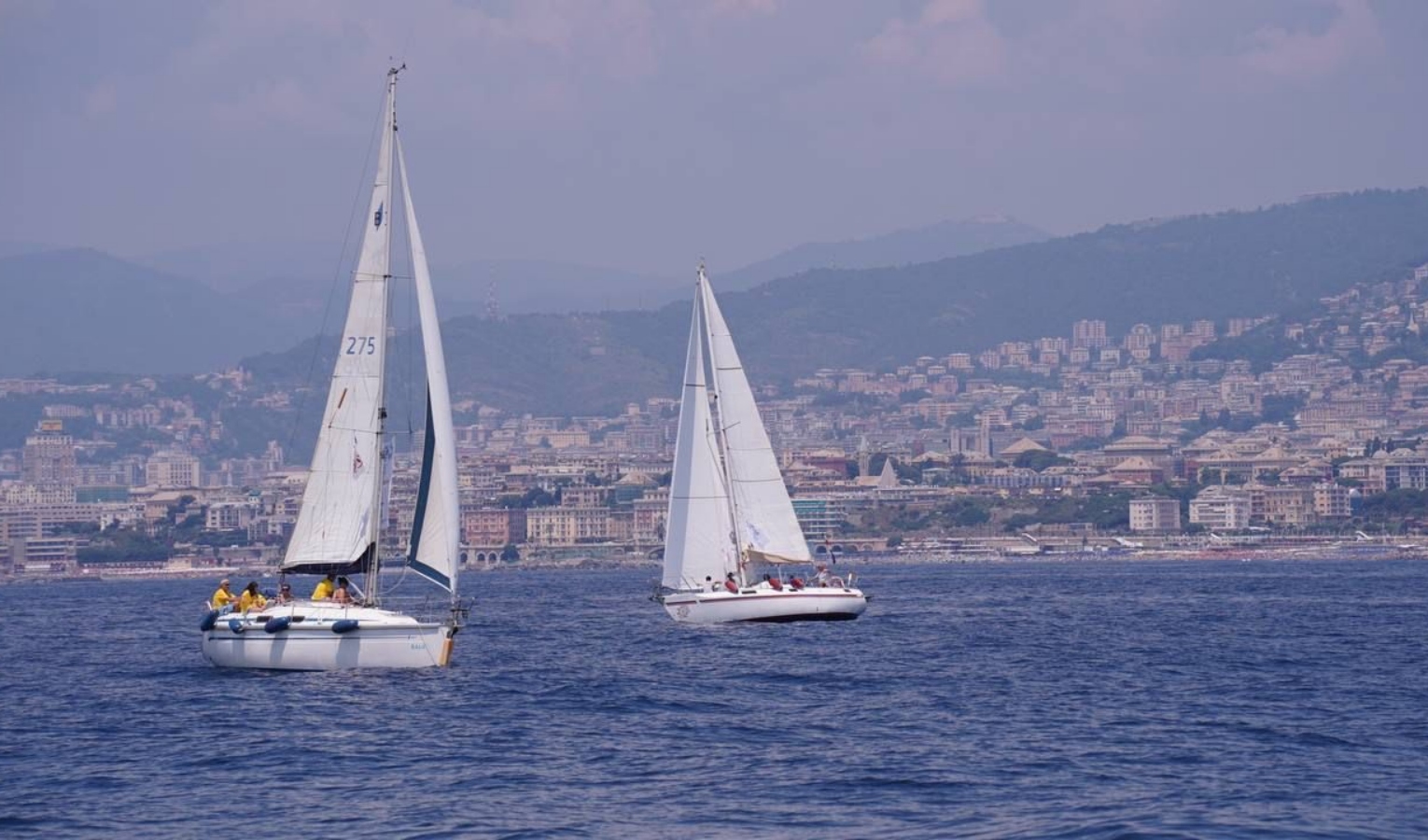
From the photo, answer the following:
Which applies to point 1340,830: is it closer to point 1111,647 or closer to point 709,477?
point 1111,647

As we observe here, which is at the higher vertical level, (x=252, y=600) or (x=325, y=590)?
(x=325, y=590)

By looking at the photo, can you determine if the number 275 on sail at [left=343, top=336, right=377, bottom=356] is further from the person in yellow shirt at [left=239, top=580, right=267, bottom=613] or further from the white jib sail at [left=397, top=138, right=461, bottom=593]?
the person in yellow shirt at [left=239, top=580, right=267, bottom=613]

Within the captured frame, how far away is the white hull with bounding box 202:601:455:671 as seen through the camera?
1428 inches

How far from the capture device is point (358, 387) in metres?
36.8

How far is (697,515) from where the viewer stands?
51.8 metres

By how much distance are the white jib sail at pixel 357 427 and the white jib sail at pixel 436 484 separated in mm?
561

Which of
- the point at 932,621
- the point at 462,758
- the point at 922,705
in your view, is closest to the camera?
the point at 462,758

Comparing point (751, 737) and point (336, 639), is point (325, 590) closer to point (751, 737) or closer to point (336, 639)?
point (336, 639)

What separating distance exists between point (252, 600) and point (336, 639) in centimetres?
261

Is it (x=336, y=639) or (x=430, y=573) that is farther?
(x=430, y=573)

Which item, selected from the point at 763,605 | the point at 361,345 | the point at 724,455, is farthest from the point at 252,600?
the point at 724,455

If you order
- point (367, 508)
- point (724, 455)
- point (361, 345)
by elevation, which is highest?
point (361, 345)

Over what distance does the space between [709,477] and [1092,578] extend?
50871 mm

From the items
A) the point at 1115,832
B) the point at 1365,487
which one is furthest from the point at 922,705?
the point at 1365,487
